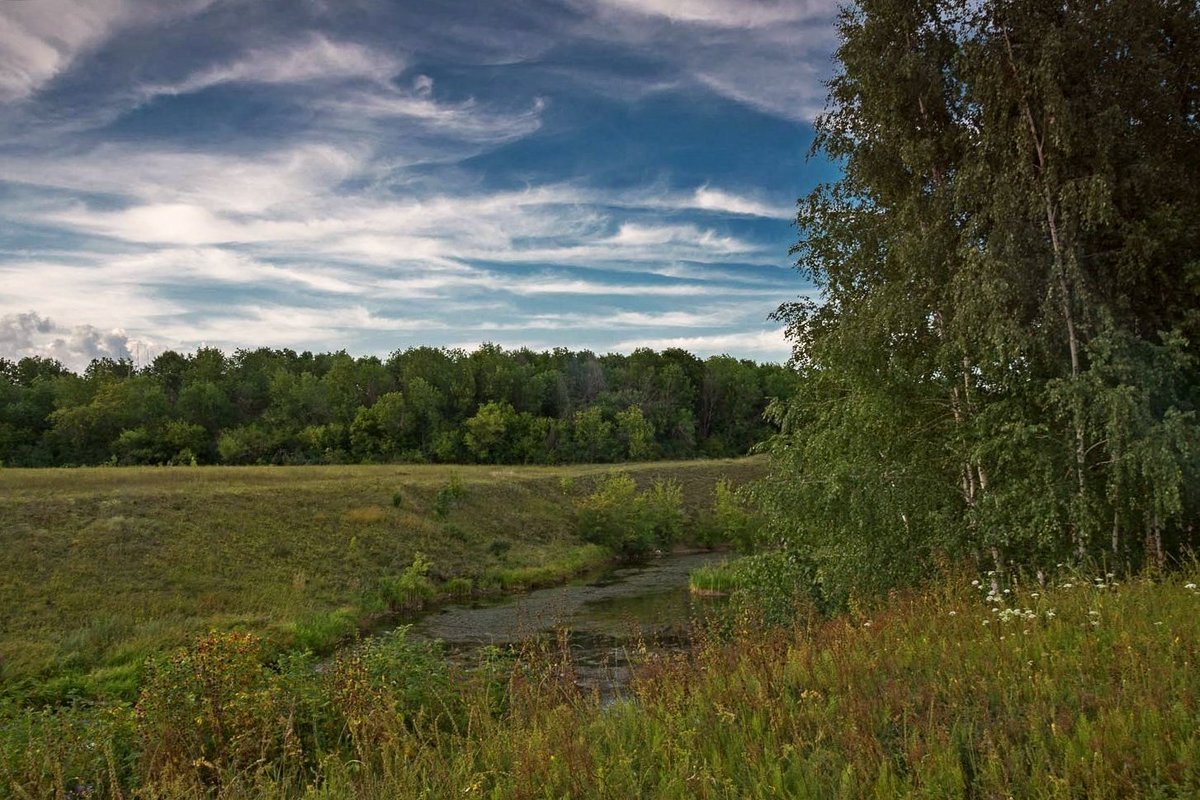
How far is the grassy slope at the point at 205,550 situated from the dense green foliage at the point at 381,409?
115ft

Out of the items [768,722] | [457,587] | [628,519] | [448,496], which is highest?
[768,722]

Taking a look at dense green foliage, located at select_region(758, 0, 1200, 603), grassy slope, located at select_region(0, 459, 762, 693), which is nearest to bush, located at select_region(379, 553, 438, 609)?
grassy slope, located at select_region(0, 459, 762, 693)

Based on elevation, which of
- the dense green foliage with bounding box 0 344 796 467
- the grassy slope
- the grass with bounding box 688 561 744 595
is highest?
the dense green foliage with bounding box 0 344 796 467

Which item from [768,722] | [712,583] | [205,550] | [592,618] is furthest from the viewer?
[712,583]

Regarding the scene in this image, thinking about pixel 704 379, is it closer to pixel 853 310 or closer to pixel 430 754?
pixel 853 310

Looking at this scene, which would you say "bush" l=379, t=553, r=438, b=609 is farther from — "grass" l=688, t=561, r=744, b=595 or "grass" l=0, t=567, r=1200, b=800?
"grass" l=0, t=567, r=1200, b=800

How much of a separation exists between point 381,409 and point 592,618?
217 feet

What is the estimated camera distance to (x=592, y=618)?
24.5 meters

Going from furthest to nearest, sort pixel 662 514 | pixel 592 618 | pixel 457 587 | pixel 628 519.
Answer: pixel 662 514
pixel 628 519
pixel 457 587
pixel 592 618

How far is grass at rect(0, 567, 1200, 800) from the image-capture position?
16.7 ft

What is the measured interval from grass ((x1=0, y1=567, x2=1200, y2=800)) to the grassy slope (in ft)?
33.0

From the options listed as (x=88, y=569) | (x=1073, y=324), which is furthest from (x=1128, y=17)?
(x=88, y=569)

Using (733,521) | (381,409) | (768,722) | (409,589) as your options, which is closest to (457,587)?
(409,589)

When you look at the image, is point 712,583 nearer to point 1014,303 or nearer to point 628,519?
point 628,519
